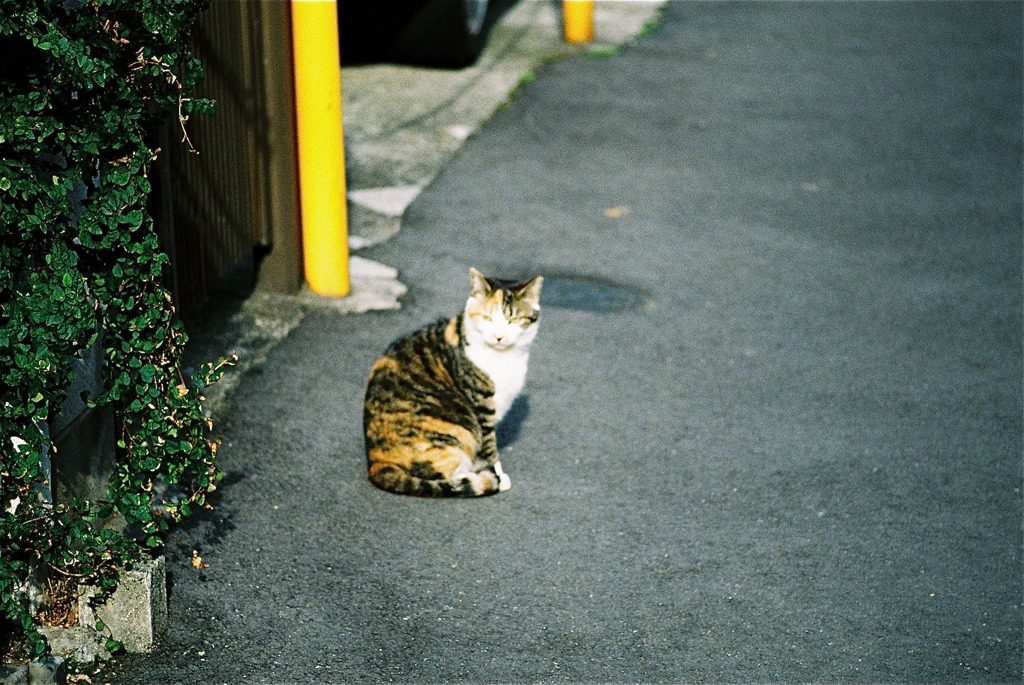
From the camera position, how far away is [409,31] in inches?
406

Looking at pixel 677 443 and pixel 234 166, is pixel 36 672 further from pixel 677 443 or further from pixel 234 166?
pixel 234 166

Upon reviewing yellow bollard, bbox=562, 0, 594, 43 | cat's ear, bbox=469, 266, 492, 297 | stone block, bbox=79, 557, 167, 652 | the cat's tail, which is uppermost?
cat's ear, bbox=469, 266, 492, 297

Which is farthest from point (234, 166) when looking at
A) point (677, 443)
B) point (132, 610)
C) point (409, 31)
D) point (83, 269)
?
point (409, 31)

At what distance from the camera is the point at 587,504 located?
4.84 meters

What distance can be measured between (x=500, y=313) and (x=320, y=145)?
208 cm

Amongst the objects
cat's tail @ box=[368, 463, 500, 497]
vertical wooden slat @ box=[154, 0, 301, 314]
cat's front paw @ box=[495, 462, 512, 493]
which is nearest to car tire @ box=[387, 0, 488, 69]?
vertical wooden slat @ box=[154, 0, 301, 314]

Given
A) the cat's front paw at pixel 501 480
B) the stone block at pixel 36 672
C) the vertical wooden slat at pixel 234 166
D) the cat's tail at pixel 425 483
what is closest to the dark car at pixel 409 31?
the vertical wooden slat at pixel 234 166

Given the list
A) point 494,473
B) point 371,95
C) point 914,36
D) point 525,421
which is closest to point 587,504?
point 494,473

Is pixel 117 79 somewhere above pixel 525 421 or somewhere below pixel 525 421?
above

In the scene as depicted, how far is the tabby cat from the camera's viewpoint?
4.72m

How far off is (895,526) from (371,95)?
6331mm

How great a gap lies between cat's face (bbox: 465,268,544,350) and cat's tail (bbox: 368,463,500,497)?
0.54 m

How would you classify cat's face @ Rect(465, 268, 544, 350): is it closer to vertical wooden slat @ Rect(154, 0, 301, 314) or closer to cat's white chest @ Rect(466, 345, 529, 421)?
cat's white chest @ Rect(466, 345, 529, 421)

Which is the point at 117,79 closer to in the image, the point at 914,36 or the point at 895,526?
the point at 895,526
